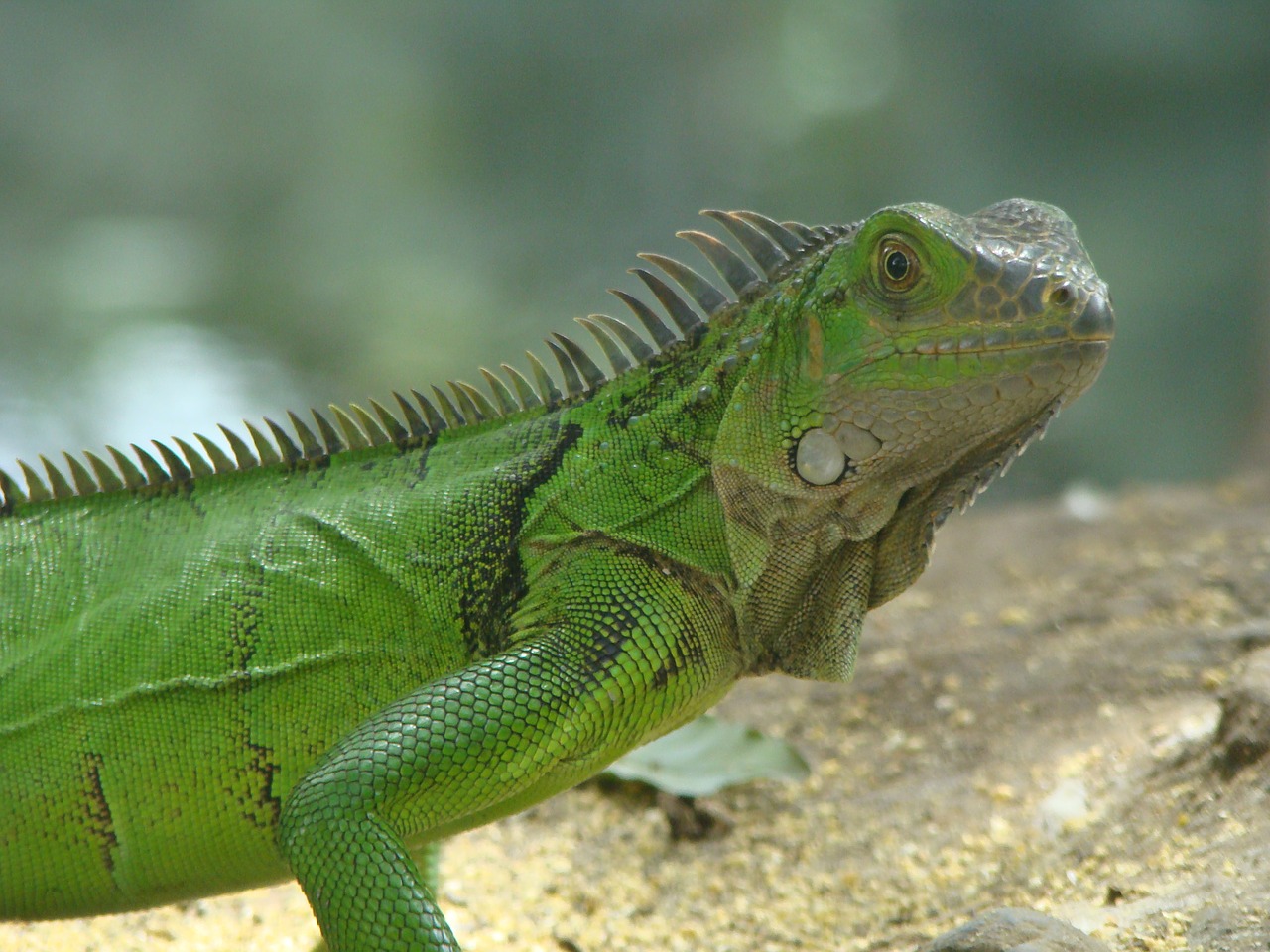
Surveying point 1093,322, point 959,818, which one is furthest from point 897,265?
point 959,818

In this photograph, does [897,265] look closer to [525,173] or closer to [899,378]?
[899,378]

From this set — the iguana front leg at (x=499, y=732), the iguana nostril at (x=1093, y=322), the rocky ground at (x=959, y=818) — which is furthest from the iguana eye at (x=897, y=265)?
the rocky ground at (x=959, y=818)

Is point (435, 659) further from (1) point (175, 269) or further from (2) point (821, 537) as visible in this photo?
(1) point (175, 269)

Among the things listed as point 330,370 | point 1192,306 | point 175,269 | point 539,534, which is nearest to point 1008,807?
point 539,534

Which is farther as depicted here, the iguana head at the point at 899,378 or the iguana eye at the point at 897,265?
the iguana eye at the point at 897,265

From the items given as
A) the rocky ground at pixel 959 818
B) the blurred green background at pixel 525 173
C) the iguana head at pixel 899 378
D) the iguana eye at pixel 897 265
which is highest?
the blurred green background at pixel 525 173

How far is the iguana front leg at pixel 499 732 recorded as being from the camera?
2898 millimetres

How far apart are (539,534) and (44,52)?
1351cm

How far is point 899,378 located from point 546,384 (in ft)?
4.06

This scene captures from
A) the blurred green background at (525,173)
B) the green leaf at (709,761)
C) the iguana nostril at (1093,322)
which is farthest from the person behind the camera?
the blurred green background at (525,173)

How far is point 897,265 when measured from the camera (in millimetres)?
3014

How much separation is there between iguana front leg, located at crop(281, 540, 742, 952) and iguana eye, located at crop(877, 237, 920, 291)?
100 centimetres

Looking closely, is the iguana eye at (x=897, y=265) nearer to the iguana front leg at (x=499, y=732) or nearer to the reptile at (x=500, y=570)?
the reptile at (x=500, y=570)

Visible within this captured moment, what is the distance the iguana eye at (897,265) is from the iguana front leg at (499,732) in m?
1.00
